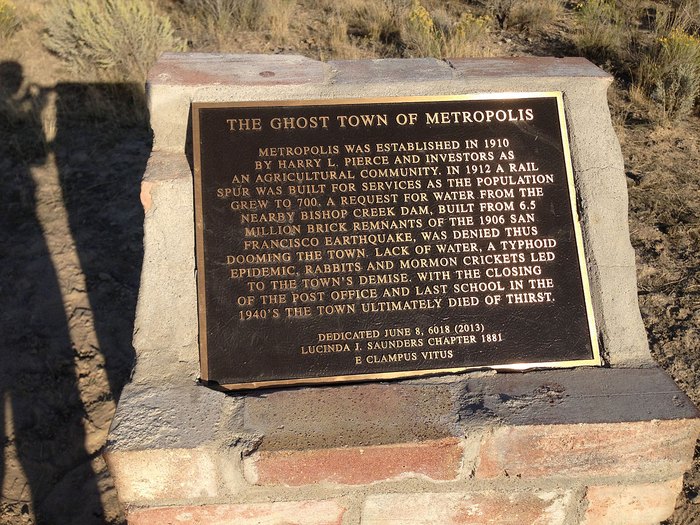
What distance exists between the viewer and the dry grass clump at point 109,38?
265 inches

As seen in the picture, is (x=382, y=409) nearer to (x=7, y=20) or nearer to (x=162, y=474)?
(x=162, y=474)

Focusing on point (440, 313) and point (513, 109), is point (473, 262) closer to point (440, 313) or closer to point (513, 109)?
point (440, 313)

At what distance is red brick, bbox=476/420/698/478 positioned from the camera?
2.51 metres

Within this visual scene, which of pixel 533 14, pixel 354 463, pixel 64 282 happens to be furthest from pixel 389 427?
pixel 533 14

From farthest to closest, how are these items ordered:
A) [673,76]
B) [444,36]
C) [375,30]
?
1. [375,30]
2. [444,36]
3. [673,76]

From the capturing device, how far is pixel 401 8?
723cm

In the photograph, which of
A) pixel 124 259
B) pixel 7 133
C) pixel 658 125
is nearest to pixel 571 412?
pixel 124 259

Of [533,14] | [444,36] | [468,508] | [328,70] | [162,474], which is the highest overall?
[328,70]

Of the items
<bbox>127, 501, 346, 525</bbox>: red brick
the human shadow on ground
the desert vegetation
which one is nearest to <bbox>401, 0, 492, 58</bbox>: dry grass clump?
the desert vegetation

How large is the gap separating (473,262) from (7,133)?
5158 millimetres

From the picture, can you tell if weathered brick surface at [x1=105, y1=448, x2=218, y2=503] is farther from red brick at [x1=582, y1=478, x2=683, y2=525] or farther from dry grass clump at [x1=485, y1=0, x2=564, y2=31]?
dry grass clump at [x1=485, y1=0, x2=564, y2=31]

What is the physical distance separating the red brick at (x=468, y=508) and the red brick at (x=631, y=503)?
12 cm

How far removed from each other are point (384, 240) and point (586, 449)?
121 centimetres

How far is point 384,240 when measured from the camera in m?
2.90
